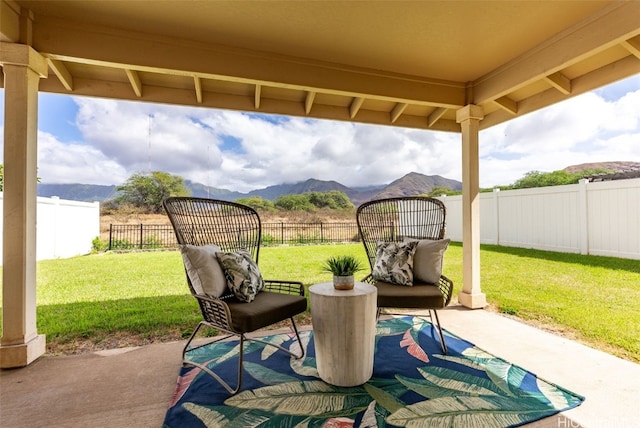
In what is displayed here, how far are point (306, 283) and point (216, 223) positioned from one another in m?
2.01

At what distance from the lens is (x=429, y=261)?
2643 mm

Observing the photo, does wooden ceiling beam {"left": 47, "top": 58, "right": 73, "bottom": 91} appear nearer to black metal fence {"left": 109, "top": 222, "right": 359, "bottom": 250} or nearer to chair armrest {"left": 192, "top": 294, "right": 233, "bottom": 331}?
chair armrest {"left": 192, "top": 294, "right": 233, "bottom": 331}

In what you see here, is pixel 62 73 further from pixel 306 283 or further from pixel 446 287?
pixel 446 287

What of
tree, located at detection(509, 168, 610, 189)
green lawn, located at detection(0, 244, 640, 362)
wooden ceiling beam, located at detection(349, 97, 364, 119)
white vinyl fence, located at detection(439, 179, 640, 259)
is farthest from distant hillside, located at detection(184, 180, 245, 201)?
tree, located at detection(509, 168, 610, 189)

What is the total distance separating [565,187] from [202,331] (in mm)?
6592

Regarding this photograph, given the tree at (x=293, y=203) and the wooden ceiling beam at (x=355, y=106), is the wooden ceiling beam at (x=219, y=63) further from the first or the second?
the tree at (x=293, y=203)

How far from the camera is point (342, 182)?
15.7 metres

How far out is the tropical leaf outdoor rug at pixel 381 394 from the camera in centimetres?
156

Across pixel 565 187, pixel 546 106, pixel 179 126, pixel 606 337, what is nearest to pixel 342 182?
pixel 179 126

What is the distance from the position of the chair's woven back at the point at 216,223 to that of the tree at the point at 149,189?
23.7ft

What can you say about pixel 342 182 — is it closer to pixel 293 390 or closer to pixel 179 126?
pixel 179 126

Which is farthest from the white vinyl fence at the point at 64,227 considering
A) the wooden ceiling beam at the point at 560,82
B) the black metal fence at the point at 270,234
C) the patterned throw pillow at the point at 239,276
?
the wooden ceiling beam at the point at 560,82

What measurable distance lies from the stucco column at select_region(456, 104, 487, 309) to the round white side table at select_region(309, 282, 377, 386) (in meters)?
1.99

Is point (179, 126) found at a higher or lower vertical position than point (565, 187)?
higher
